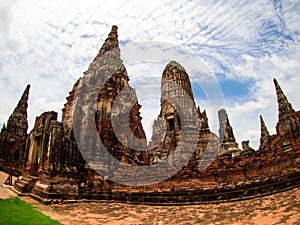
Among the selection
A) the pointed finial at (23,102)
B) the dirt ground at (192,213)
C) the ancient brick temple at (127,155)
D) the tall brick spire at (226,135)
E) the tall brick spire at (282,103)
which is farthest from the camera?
the pointed finial at (23,102)

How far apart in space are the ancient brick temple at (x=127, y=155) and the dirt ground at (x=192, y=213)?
0.59 m

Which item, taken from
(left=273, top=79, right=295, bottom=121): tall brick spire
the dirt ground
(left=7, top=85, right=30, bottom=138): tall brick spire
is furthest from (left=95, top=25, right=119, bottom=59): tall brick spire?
(left=7, top=85, right=30, bottom=138): tall brick spire

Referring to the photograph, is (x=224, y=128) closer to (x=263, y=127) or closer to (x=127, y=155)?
(x=263, y=127)

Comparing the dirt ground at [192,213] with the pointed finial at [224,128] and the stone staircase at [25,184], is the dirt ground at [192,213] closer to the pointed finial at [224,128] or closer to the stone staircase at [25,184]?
the stone staircase at [25,184]

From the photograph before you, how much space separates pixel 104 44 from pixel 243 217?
17001 mm

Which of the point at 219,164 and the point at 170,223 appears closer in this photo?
the point at 170,223

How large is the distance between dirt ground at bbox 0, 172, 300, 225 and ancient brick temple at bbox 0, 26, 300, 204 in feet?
1.92

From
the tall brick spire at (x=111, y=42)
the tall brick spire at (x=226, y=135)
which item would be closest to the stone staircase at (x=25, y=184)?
the tall brick spire at (x=111, y=42)

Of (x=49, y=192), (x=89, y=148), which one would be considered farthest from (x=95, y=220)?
(x=89, y=148)

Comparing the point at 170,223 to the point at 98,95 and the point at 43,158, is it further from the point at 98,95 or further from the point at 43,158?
the point at 98,95

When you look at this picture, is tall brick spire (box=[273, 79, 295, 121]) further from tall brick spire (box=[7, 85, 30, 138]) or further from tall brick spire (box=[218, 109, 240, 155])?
tall brick spire (box=[7, 85, 30, 138])

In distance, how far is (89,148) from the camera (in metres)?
13.4

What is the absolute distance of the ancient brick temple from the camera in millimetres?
8695

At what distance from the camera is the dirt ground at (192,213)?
20.1 ft
